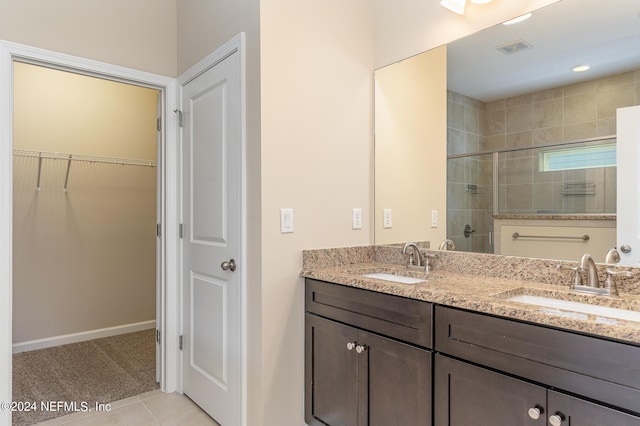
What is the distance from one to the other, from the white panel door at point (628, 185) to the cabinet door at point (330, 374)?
113 centimetres

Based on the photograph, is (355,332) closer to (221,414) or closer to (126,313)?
(221,414)

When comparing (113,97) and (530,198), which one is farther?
(113,97)

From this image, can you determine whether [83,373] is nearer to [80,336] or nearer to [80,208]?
[80,336]

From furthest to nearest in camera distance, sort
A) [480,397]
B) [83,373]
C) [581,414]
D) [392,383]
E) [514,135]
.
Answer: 1. [83,373]
2. [514,135]
3. [392,383]
4. [480,397]
5. [581,414]

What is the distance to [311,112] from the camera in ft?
6.79

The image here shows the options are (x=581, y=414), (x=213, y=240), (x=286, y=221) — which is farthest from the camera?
(x=213, y=240)

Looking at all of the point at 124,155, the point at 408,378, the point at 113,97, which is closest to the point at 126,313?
the point at 124,155

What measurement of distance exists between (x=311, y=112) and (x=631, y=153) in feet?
4.58

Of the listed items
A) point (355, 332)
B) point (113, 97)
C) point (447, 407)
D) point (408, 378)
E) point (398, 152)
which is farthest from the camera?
point (113, 97)

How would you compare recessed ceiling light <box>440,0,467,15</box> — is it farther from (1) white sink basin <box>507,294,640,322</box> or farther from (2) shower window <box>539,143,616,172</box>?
(1) white sink basin <box>507,294,640,322</box>

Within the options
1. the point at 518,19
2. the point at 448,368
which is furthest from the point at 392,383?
the point at 518,19

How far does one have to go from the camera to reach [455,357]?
1.39 m

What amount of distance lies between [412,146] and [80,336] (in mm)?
3352

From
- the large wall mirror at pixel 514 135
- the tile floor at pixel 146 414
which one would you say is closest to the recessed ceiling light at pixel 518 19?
the large wall mirror at pixel 514 135
